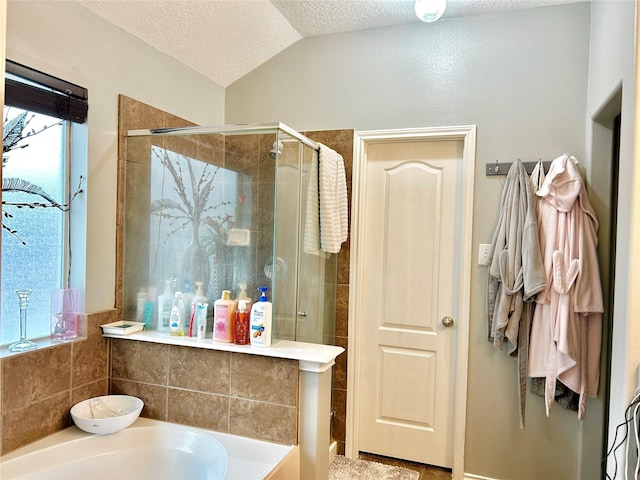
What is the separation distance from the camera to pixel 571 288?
7.62 feet

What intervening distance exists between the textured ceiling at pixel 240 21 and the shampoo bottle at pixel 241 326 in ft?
4.90

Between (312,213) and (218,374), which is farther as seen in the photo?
(312,213)

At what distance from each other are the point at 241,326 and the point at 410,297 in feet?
3.95

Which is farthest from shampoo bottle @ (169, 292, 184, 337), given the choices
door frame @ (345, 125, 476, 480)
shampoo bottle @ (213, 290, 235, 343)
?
door frame @ (345, 125, 476, 480)

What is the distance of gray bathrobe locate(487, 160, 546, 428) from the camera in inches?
95.0

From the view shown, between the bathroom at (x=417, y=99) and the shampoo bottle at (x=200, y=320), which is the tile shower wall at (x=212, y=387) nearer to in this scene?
the shampoo bottle at (x=200, y=320)

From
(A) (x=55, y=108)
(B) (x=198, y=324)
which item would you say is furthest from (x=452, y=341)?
(A) (x=55, y=108)

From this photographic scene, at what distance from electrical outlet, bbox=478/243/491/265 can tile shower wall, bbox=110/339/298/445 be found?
50.1 inches

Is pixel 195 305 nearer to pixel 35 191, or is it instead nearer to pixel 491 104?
pixel 35 191

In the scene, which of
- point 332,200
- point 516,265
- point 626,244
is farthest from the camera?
point 332,200

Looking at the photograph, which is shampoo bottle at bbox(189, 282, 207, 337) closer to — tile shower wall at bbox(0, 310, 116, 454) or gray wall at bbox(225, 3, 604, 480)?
tile shower wall at bbox(0, 310, 116, 454)

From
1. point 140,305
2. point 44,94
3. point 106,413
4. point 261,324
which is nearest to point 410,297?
point 261,324

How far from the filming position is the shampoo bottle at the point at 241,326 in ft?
6.81

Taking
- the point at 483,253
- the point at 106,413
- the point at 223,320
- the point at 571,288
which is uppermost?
the point at 483,253
